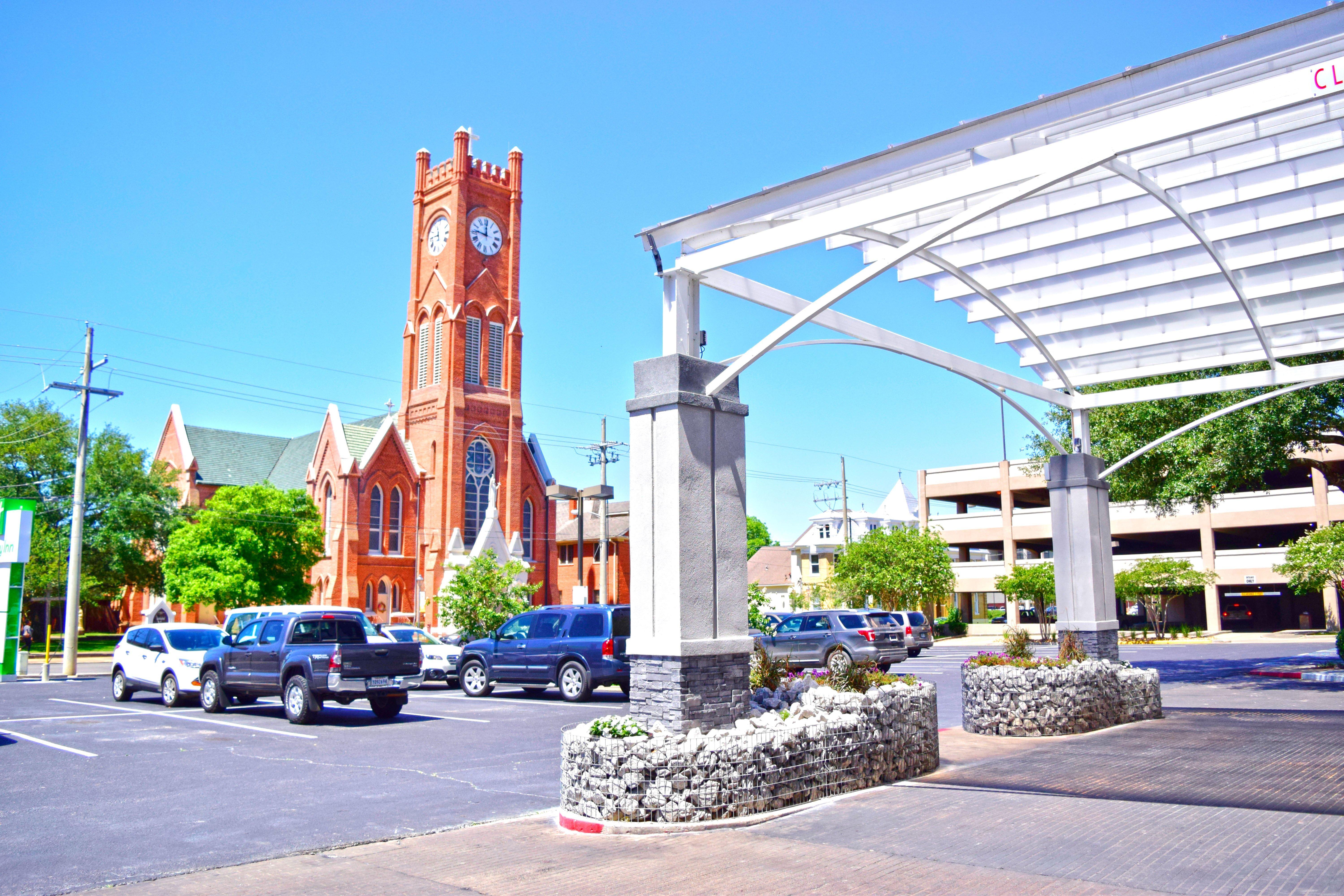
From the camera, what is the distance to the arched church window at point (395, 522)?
2365 inches

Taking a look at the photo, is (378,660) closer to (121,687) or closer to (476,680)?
(476,680)

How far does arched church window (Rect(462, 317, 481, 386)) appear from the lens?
62.2m

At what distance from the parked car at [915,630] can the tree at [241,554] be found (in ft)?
92.6

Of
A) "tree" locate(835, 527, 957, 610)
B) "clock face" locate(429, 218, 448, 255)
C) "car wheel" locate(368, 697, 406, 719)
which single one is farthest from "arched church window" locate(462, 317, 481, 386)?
"car wheel" locate(368, 697, 406, 719)

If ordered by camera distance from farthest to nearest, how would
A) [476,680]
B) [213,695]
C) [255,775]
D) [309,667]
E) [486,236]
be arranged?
[486,236]
[476,680]
[213,695]
[309,667]
[255,775]

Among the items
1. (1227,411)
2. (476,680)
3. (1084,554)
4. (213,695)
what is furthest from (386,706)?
(1227,411)

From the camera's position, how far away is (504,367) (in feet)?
210

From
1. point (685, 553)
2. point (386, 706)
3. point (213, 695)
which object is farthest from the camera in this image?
point (213, 695)

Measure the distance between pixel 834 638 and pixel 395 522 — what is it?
133 ft

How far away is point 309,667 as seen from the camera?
50.9ft

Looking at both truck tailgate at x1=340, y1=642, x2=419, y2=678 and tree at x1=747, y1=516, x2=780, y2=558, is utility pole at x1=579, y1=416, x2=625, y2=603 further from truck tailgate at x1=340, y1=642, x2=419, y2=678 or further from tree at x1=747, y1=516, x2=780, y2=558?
tree at x1=747, y1=516, x2=780, y2=558

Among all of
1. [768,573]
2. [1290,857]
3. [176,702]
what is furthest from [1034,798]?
[768,573]

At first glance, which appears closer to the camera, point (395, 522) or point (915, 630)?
point (915, 630)

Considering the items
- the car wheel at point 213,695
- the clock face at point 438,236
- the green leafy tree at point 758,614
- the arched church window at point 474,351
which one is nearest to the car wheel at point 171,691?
the car wheel at point 213,695
